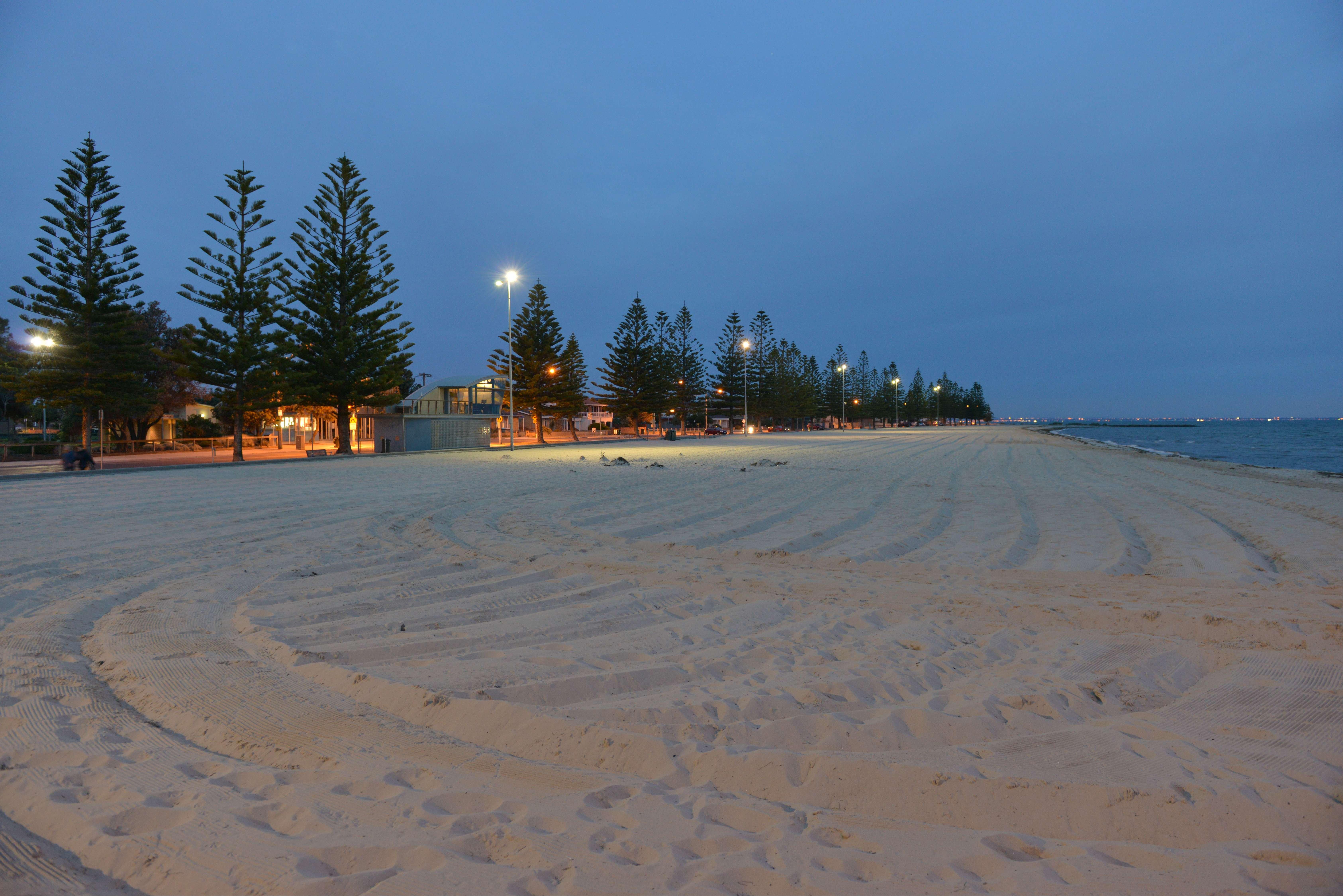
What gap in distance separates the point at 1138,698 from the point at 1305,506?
31.5ft

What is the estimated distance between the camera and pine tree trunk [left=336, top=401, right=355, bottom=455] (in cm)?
2989

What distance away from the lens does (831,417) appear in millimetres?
98438

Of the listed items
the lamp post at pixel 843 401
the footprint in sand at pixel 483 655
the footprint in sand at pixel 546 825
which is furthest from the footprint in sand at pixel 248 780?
the lamp post at pixel 843 401

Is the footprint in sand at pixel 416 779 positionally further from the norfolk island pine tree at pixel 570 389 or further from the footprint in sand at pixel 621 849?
the norfolk island pine tree at pixel 570 389

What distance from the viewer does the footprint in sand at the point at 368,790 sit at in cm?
210

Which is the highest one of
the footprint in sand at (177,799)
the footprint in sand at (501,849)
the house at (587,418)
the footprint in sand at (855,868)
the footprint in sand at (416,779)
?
the house at (587,418)

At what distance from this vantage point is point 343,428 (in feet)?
99.4

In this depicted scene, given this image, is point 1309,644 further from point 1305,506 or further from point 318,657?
point 1305,506

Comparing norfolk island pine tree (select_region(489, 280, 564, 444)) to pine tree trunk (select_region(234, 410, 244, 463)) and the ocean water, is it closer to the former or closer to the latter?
pine tree trunk (select_region(234, 410, 244, 463))

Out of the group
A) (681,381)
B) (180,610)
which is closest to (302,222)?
(180,610)

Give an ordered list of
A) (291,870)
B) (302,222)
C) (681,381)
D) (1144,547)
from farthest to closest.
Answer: (681,381), (302,222), (1144,547), (291,870)

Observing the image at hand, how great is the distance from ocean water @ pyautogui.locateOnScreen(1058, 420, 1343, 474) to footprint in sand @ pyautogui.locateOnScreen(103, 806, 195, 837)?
27643 millimetres

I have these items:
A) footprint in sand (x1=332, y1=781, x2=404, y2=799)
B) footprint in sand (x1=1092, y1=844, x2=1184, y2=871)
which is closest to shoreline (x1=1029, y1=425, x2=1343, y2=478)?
footprint in sand (x1=1092, y1=844, x2=1184, y2=871)

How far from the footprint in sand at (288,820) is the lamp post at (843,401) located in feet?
255
